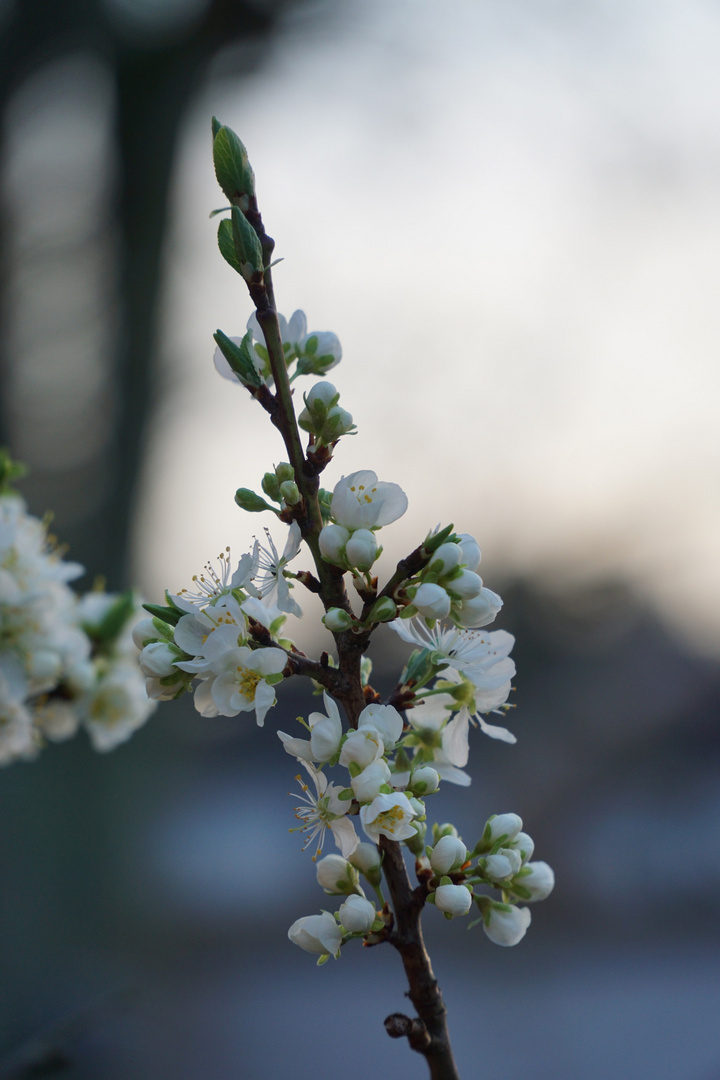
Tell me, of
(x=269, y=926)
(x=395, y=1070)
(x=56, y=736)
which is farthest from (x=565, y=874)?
(x=56, y=736)

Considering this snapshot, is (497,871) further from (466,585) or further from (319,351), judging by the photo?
(319,351)

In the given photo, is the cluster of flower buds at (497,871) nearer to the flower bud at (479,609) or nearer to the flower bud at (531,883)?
the flower bud at (531,883)

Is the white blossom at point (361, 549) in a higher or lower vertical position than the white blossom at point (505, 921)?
higher

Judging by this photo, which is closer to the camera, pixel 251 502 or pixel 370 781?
pixel 370 781

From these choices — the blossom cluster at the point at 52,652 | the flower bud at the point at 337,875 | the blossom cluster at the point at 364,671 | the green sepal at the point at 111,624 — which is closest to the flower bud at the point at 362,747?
the blossom cluster at the point at 364,671

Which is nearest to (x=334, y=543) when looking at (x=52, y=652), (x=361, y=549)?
(x=361, y=549)

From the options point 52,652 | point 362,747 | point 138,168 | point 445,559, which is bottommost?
point 362,747

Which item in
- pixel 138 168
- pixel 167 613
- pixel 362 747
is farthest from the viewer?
pixel 138 168

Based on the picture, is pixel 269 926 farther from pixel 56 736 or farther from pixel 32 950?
pixel 56 736
